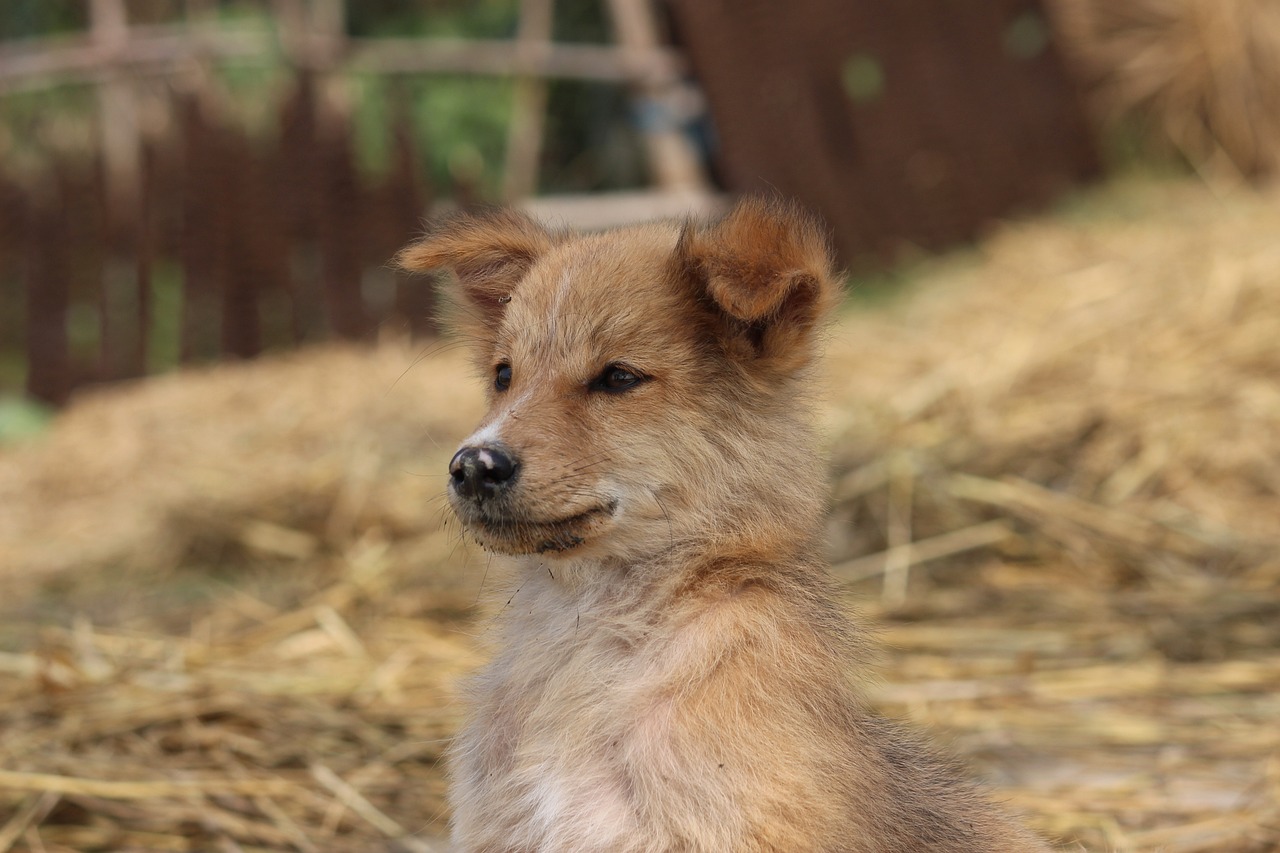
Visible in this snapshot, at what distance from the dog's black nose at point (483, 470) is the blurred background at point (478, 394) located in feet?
1.74

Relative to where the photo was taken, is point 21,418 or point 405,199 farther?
point 405,199

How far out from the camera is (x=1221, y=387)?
6914 millimetres

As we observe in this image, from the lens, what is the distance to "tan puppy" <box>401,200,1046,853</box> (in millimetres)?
2689

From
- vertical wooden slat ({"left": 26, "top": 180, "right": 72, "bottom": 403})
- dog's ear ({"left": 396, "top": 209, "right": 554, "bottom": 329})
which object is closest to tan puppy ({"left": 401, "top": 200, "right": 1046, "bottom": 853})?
dog's ear ({"left": 396, "top": 209, "right": 554, "bottom": 329})

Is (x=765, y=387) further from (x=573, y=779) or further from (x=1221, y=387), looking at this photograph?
(x=1221, y=387)

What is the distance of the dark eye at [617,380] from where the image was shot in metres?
3.08

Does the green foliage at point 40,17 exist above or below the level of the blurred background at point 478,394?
above

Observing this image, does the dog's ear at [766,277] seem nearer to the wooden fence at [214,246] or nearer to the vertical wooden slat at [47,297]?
the wooden fence at [214,246]

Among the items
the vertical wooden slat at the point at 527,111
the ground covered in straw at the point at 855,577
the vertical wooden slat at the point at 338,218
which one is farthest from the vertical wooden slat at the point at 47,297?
the vertical wooden slat at the point at 527,111

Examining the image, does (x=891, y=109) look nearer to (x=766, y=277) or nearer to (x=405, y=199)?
(x=405, y=199)

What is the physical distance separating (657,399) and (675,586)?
426 millimetres

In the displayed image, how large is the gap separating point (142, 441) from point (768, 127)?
575 centimetres

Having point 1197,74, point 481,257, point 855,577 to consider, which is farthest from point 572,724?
point 1197,74

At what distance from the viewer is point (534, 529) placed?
2934 millimetres
